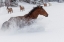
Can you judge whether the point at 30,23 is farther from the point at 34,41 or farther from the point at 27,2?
the point at 27,2

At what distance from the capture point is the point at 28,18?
6395 millimetres

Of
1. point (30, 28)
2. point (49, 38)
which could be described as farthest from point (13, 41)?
point (30, 28)

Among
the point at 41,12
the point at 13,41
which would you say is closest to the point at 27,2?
the point at 41,12

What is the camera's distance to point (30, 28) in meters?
6.24

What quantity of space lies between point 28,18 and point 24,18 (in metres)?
0.15

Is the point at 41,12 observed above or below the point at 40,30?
above

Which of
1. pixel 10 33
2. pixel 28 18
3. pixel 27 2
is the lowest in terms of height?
pixel 27 2

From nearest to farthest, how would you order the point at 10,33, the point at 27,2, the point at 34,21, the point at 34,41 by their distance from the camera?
1. the point at 34,41
2. the point at 10,33
3. the point at 34,21
4. the point at 27,2

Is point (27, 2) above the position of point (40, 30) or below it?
below

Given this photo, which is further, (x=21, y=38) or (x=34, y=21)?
(x=34, y=21)

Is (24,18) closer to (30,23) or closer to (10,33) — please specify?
(30,23)

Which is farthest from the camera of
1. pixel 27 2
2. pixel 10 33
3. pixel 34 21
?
pixel 27 2

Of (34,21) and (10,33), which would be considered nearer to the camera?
(10,33)

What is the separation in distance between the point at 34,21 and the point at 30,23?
0.20 metres
